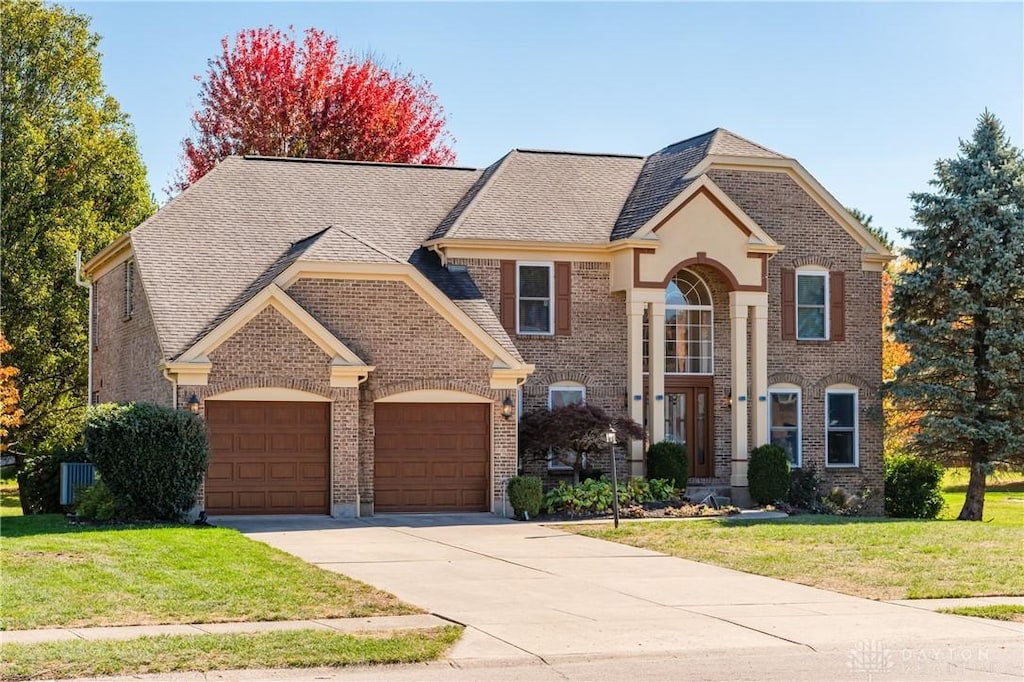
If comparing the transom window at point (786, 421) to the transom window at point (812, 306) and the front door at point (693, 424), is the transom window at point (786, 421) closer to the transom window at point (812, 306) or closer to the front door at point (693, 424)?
the transom window at point (812, 306)

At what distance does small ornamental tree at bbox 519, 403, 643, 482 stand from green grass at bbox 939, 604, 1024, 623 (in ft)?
42.0

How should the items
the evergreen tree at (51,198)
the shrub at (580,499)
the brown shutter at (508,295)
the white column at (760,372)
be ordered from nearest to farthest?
the shrub at (580,499)
the brown shutter at (508,295)
the white column at (760,372)
the evergreen tree at (51,198)

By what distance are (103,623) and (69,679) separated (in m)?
2.47

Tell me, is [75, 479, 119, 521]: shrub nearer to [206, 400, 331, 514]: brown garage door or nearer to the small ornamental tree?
[206, 400, 331, 514]: brown garage door

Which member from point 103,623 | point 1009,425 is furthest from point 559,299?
point 103,623

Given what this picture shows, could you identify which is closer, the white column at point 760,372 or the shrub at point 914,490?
the white column at point 760,372

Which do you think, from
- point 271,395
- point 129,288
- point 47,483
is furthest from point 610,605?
point 129,288

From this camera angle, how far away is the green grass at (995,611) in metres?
14.8

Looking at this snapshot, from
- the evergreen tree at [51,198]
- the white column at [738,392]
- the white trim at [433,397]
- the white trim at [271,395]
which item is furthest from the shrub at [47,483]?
the white column at [738,392]

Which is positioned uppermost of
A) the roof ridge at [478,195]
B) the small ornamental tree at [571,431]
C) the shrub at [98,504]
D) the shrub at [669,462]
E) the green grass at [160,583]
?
the roof ridge at [478,195]

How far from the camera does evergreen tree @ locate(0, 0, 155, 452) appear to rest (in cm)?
3981

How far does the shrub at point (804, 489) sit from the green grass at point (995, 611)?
14.8 metres

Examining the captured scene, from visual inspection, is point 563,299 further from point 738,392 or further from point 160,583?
point 160,583

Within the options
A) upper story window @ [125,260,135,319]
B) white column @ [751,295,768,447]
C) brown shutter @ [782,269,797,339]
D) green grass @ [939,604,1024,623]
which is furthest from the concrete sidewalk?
brown shutter @ [782,269,797,339]
